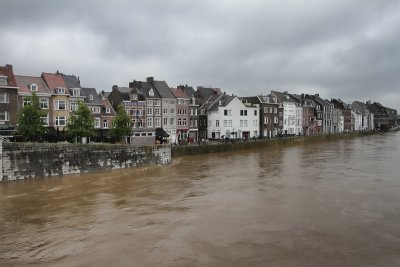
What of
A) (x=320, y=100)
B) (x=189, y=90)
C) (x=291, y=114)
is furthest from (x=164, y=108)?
(x=320, y=100)

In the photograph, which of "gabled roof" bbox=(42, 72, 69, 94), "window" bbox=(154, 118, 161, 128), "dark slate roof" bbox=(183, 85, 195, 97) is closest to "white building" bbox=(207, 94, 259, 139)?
"dark slate roof" bbox=(183, 85, 195, 97)

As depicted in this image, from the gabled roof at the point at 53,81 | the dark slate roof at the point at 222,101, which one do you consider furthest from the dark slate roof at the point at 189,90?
the gabled roof at the point at 53,81

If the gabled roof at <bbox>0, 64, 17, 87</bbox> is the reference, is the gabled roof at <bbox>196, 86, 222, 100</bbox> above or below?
above

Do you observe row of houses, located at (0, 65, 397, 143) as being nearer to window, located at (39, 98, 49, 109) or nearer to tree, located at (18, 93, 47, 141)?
window, located at (39, 98, 49, 109)

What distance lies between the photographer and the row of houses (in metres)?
45.2

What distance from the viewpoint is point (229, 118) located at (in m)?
70.8

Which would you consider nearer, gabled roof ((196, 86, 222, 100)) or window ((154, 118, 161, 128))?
window ((154, 118, 161, 128))

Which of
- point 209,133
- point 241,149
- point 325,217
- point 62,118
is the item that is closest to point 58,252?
point 325,217

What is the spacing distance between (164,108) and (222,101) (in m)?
12.7

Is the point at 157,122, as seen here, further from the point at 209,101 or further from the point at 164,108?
the point at 209,101

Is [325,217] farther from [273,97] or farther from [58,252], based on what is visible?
[273,97]

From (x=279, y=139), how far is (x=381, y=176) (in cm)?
3861

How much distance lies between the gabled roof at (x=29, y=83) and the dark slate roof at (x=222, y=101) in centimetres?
3057

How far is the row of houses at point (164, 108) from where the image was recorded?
148 feet
